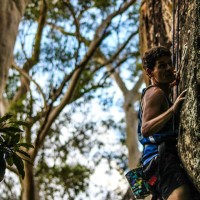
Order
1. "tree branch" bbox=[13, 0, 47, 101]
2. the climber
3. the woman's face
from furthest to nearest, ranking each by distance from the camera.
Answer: "tree branch" bbox=[13, 0, 47, 101] < the woman's face < the climber

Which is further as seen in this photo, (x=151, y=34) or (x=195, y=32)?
(x=151, y=34)

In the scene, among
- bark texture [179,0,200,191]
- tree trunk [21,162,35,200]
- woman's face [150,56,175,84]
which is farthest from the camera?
tree trunk [21,162,35,200]

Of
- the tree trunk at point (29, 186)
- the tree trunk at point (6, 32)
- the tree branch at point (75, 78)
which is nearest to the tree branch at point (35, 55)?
the tree branch at point (75, 78)

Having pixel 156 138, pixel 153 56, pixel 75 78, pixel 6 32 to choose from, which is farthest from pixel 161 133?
pixel 75 78

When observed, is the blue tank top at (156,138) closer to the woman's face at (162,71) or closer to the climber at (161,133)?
the climber at (161,133)

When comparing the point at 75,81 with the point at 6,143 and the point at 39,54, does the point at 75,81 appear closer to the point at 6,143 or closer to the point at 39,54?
the point at 39,54

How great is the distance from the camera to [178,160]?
2.89m

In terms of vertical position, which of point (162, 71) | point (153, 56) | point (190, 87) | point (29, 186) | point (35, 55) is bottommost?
point (29, 186)

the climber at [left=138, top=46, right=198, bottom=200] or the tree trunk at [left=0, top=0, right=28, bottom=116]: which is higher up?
the tree trunk at [left=0, top=0, right=28, bottom=116]

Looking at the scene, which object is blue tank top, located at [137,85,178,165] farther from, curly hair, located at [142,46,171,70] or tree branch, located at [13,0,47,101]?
tree branch, located at [13,0,47,101]

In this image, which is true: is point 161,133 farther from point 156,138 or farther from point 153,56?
point 153,56

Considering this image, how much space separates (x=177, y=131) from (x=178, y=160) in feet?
0.65

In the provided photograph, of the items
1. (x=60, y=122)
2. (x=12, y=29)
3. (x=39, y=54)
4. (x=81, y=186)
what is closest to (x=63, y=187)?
(x=81, y=186)

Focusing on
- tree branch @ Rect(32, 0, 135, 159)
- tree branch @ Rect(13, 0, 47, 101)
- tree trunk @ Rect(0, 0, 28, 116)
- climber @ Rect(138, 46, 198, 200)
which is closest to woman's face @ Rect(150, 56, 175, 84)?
climber @ Rect(138, 46, 198, 200)
